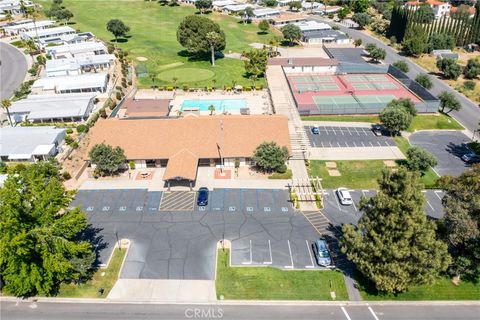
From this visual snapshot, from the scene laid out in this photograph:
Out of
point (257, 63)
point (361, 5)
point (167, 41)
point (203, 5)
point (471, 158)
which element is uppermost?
point (361, 5)

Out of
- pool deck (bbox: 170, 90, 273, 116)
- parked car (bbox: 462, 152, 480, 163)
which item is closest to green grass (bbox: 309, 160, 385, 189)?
parked car (bbox: 462, 152, 480, 163)

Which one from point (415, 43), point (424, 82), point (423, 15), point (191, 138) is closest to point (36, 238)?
point (191, 138)

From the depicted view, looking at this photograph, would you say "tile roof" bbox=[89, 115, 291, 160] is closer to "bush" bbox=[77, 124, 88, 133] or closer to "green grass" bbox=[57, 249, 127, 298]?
"bush" bbox=[77, 124, 88, 133]

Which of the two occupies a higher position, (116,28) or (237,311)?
(116,28)

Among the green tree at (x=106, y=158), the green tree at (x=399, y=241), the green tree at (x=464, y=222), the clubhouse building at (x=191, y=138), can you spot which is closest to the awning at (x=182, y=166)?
the clubhouse building at (x=191, y=138)

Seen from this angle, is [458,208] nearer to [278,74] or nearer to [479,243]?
[479,243]

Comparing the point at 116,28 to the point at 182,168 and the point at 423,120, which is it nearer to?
the point at 182,168
